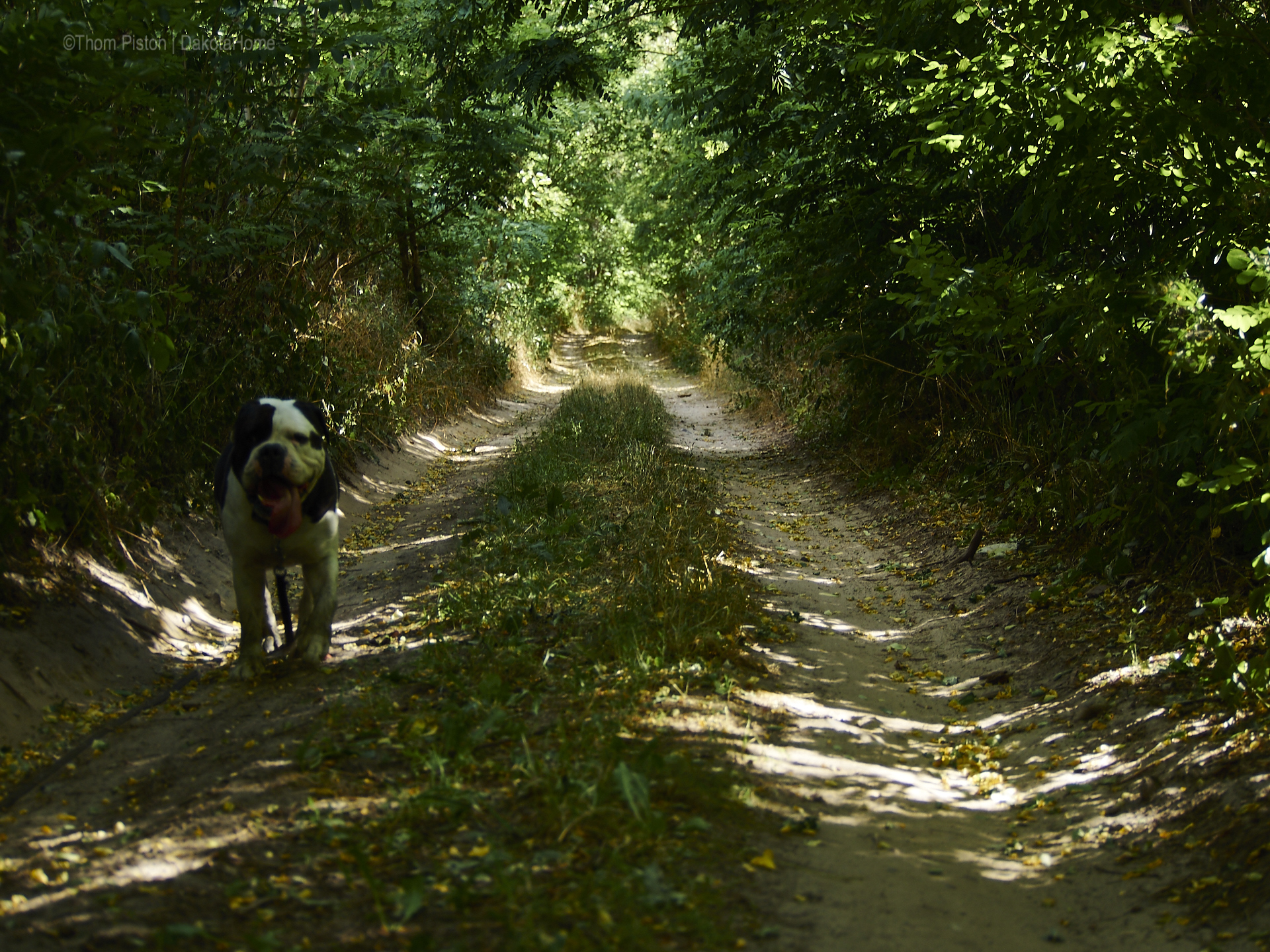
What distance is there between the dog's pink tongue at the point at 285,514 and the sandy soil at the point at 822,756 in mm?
811

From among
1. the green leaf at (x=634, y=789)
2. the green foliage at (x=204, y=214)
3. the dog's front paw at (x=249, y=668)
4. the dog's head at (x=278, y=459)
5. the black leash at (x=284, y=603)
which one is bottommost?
the green leaf at (x=634, y=789)

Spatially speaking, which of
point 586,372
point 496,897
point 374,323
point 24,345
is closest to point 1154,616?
point 496,897

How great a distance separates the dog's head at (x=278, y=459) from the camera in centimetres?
466

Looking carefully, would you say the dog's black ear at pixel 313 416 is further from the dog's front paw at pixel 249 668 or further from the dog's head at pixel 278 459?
the dog's front paw at pixel 249 668

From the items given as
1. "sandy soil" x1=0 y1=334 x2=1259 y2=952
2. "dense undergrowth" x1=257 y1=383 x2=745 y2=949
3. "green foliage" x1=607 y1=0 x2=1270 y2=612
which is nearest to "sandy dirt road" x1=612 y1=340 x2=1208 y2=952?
"sandy soil" x1=0 y1=334 x2=1259 y2=952

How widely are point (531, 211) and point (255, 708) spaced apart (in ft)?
60.9

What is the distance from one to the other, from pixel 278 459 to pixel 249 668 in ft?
4.05

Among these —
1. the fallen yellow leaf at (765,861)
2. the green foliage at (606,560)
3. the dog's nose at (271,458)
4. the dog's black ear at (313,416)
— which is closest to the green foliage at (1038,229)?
the green foliage at (606,560)

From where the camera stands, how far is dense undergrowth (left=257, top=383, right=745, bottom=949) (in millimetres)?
3041

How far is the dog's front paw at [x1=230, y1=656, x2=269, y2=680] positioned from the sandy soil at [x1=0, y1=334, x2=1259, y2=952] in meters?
0.10

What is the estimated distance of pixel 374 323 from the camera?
537 inches

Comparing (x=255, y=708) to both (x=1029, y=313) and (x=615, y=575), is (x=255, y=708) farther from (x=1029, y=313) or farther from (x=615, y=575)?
(x=1029, y=313)

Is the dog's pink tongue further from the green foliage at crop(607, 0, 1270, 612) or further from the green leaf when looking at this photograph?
the green foliage at crop(607, 0, 1270, 612)

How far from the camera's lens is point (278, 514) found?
4.68 meters
